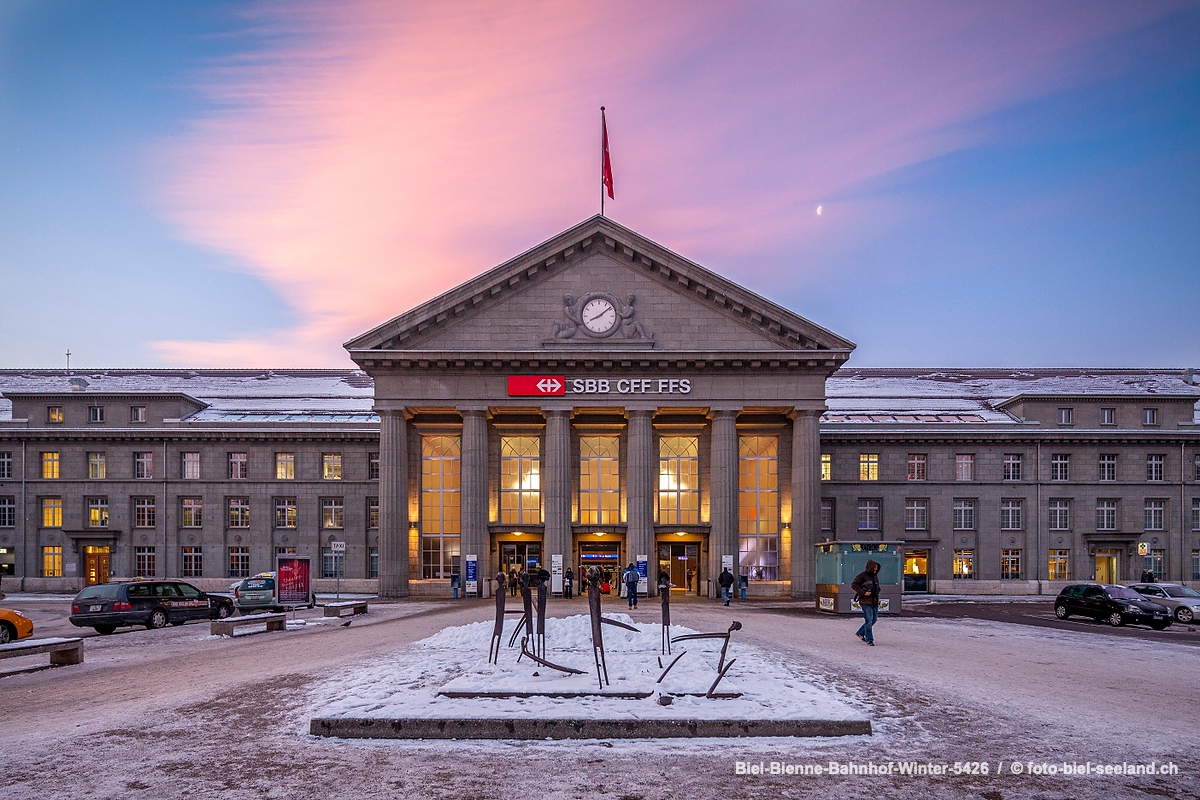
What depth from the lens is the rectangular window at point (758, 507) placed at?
4703cm

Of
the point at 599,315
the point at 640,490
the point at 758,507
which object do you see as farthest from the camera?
the point at 758,507

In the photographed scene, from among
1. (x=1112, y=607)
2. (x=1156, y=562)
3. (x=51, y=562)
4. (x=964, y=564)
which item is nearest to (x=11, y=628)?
(x=1112, y=607)

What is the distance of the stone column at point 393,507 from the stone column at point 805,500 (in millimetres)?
21609

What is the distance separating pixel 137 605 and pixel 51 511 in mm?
35324

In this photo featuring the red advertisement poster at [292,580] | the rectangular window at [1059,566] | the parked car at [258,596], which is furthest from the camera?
the rectangular window at [1059,566]

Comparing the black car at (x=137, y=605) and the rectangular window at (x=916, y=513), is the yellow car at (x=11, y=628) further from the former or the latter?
the rectangular window at (x=916, y=513)

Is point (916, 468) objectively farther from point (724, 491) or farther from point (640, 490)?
point (640, 490)

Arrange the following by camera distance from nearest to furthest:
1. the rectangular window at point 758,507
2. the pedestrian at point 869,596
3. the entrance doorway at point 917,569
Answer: the pedestrian at point 869,596 → the rectangular window at point 758,507 → the entrance doorway at point 917,569

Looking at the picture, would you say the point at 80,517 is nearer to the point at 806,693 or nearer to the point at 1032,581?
the point at 806,693

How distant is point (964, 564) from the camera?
54.0 m

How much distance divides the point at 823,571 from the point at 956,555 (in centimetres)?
2439

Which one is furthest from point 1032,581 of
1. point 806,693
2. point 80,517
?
point 80,517

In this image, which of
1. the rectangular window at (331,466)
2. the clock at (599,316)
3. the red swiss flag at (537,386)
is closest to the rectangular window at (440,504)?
the red swiss flag at (537,386)

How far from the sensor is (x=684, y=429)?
156 ft
